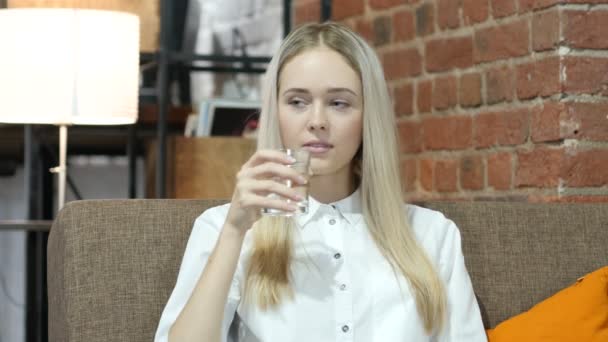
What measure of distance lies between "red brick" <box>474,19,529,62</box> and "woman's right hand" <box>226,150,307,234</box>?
3.82 ft

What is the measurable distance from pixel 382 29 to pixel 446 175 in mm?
563

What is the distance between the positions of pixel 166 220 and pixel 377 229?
390 millimetres

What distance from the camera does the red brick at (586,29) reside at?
8.29 ft

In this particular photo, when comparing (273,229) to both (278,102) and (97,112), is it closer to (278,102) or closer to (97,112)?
(278,102)

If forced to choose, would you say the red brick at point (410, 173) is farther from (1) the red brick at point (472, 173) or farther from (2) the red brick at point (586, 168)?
(2) the red brick at point (586, 168)

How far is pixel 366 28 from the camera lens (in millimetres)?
3381

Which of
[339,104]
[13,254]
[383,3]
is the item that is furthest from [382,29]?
[13,254]

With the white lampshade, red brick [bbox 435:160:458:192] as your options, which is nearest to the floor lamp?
the white lampshade

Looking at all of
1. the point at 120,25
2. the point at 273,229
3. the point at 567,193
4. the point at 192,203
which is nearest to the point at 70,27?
the point at 120,25

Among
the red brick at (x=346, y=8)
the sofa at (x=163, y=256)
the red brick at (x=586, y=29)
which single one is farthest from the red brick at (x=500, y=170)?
the red brick at (x=346, y=8)

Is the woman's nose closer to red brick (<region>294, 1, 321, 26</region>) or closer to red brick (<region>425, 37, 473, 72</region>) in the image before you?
red brick (<region>425, 37, 473, 72</region>)

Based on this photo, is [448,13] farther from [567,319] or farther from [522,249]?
[567,319]

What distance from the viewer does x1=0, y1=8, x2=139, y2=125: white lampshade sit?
8.85 feet

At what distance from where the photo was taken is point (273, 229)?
1930 mm
